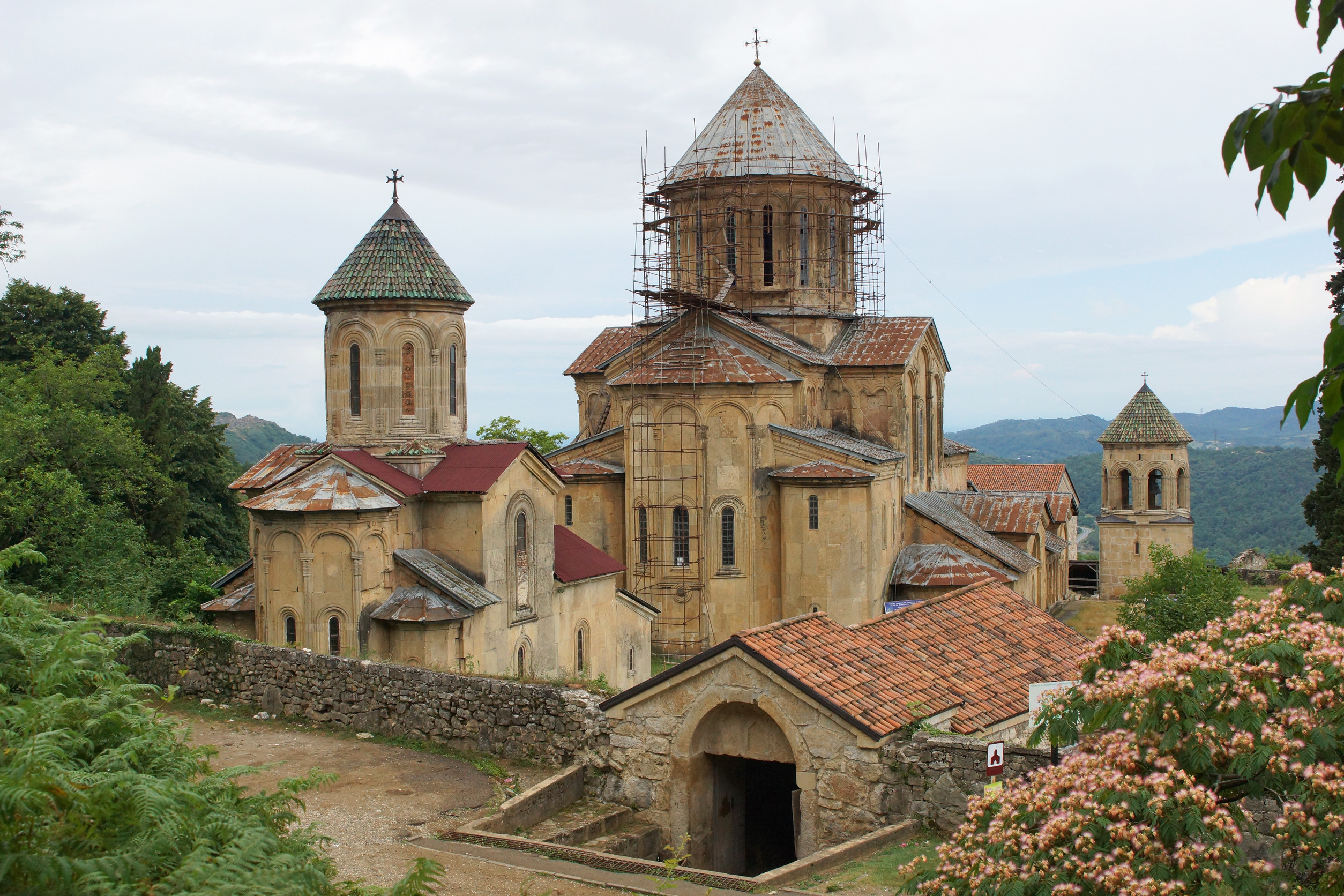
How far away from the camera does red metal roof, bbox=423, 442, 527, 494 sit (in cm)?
2009

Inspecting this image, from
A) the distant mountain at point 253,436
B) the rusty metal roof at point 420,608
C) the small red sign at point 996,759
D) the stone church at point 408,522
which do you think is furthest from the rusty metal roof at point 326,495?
the distant mountain at point 253,436

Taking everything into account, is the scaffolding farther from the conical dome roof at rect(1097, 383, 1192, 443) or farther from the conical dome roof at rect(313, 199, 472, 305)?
the conical dome roof at rect(1097, 383, 1192, 443)

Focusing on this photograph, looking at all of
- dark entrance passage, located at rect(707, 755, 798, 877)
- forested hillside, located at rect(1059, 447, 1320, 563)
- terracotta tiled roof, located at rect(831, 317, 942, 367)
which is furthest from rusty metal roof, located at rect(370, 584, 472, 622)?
forested hillside, located at rect(1059, 447, 1320, 563)

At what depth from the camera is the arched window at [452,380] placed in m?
21.8

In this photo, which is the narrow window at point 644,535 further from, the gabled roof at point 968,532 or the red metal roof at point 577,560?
the gabled roof at point 968,532

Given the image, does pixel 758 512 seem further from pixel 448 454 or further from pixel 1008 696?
pixel 1008 696

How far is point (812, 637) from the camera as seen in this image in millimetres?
12070

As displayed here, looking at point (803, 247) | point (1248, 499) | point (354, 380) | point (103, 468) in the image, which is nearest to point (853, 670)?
point (354, 380)

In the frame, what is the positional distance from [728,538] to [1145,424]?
64.3 ft

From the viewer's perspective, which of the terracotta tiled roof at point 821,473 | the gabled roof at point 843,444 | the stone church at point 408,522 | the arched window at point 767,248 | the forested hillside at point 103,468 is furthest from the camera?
the arched window at point 767,248

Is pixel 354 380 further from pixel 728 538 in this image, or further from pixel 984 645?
pixel 984 645

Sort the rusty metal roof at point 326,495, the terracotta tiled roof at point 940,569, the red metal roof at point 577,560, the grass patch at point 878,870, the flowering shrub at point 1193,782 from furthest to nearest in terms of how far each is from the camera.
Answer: the terracotta tiled roof at point 940,569
the red metal roof at point 577,560
the rusty metal roof at point 326,495
the grass patch at point 878,870
the flowering shrub at point 1193,782

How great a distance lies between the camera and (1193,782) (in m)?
6.04

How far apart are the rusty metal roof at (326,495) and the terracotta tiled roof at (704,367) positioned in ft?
26.0
